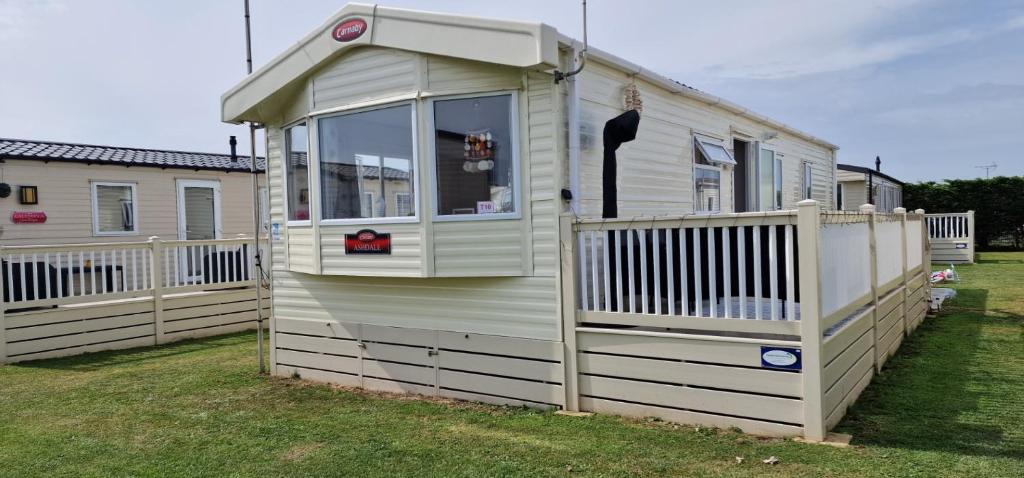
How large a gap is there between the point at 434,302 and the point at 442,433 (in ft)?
3.75

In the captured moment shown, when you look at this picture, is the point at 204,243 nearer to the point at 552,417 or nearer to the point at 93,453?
the point at 93,453

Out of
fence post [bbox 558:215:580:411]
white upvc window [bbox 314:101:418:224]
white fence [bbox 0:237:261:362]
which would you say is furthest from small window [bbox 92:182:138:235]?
fence post [bbox 558:215:580:411]

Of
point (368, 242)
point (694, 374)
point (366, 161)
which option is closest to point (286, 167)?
point (366, 161)

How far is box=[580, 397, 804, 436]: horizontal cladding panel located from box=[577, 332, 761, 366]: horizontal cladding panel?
33cm

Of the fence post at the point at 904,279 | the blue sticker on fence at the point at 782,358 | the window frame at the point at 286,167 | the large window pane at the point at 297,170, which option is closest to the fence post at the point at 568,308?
the blue sticker on fence at the point at 782,358

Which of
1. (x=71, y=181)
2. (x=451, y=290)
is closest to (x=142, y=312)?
(x=71, y=181)

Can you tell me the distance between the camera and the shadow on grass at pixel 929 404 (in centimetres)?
365

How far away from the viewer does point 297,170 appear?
573 cm

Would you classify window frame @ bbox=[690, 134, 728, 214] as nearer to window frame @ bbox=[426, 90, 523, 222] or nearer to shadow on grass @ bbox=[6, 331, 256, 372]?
window frame @ bbox=[426, 90, 523, 222]

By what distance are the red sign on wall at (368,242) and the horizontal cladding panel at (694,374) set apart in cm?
165

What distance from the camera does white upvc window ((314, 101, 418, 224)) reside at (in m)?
4.85

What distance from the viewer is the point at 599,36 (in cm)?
493

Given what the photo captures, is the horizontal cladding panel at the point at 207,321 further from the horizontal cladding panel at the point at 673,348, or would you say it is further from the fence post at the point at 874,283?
the fence post at the point at 874,283

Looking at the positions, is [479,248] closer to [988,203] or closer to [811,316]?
[811,316]
